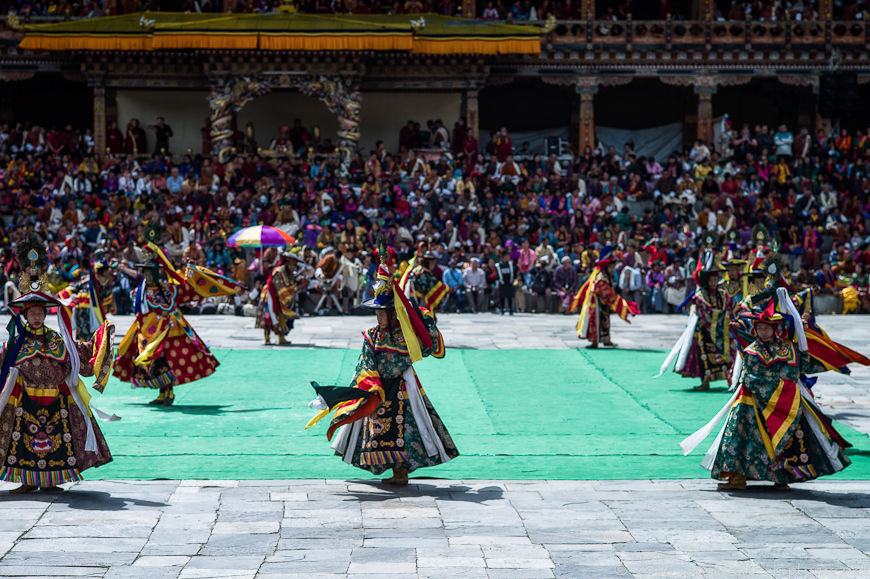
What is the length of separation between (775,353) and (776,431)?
565 mm

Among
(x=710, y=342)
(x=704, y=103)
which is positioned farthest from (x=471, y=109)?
(x=710, y=342)

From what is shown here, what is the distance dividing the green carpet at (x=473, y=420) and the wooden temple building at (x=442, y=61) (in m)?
14.1

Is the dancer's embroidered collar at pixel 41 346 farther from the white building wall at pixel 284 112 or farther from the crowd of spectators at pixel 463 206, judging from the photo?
the white building wall at pixel 284 112

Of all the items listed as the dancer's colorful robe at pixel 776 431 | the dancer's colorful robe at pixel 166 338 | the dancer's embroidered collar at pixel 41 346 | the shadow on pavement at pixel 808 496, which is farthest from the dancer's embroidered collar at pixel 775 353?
the dancer's colorful robe at pixel 166 338

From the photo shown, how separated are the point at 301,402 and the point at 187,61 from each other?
19788mm

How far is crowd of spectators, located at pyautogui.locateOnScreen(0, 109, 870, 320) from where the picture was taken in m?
24.6

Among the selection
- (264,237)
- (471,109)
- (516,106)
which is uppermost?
(516,106)

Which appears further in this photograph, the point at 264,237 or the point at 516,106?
the point at 516,106

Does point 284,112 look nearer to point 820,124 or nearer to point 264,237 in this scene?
point 264,237

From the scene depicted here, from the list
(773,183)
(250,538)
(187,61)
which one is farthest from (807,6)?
(250,538)

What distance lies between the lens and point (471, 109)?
103ft

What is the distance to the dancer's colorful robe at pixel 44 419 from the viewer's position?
8336 millimetres

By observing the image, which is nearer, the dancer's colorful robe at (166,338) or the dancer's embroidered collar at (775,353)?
the dancer's embroidered collar at (775,353)

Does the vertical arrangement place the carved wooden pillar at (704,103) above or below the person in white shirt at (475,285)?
above
